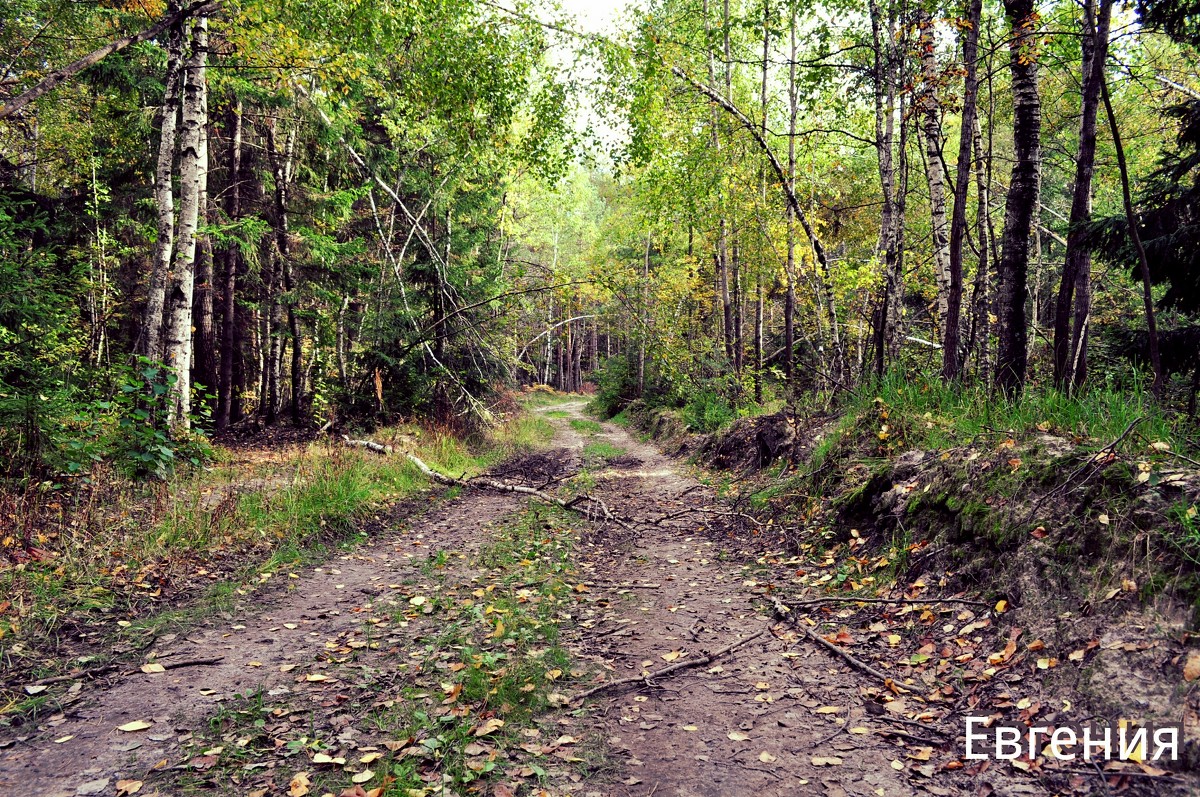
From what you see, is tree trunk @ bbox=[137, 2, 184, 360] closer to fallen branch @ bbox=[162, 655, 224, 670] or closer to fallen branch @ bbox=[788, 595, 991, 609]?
fallen branch @ bbox=[162, 655, 224, 670]

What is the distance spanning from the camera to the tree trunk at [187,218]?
27.1 ft

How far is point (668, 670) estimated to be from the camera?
3.96 metres

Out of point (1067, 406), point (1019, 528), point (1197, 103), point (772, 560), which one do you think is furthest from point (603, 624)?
point (1197, 103)

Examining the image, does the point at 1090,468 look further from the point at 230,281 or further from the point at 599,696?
the point at 230,281

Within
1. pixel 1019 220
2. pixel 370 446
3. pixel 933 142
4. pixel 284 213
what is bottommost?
pixel 370 446

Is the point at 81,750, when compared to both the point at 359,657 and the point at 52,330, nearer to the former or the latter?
the point at 359,657

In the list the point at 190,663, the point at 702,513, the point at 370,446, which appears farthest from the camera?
the point at 370,446

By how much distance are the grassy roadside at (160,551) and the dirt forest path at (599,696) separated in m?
0.40

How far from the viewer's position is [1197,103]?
5.63 m

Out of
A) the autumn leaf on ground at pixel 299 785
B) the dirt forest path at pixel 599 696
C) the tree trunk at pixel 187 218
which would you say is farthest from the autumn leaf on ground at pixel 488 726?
the tree trunk at pixel 187 218

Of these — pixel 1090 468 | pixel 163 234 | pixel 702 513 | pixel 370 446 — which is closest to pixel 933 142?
pixel 702 513

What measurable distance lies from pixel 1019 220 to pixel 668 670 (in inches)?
235

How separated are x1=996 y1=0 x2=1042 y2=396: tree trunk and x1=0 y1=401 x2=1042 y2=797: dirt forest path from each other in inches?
140

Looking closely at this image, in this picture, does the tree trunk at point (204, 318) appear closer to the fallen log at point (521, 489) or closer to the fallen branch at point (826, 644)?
the fallen log at point (521, 489)
